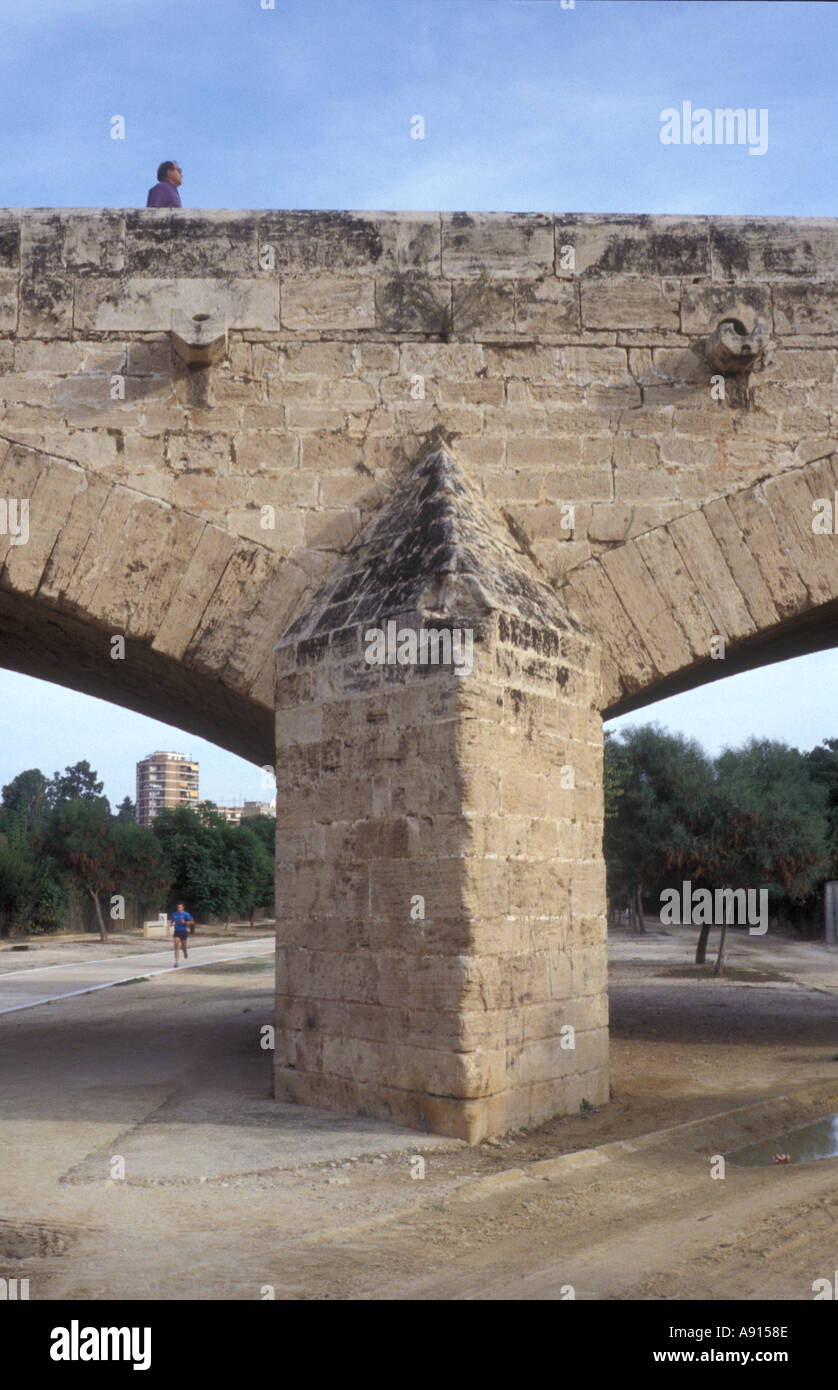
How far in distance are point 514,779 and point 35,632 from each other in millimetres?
3525

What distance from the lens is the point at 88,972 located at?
18078 millimetres

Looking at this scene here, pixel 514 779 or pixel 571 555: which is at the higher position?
pixel 571 555

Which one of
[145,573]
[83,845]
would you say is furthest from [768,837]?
[83,845]

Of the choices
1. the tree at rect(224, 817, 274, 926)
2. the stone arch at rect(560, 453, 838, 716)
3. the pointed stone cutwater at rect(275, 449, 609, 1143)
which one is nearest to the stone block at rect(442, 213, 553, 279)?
the pointed stone cutwater at rect(275, 449, 609, 1143)

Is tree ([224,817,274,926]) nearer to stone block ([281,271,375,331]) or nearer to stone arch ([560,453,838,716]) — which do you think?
stone block ([281,271,375,331])

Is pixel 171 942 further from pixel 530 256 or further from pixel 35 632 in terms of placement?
pixel 530 256

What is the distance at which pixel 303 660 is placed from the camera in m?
5.74

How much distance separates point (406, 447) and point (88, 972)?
14.0 meters

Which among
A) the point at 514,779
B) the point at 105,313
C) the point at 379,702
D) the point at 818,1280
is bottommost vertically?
the point at 818,1280

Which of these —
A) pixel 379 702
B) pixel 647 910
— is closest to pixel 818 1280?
pixel 379 702

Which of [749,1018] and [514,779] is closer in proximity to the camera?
[514,779]

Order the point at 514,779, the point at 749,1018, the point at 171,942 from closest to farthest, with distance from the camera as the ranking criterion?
1. the point at 514,779
2. the point at 749,1018
3. the point at 171,942

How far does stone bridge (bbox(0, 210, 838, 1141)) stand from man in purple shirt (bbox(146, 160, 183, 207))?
3.99ft

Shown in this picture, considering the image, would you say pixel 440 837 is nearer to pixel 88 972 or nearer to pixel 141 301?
pixel 141 301
